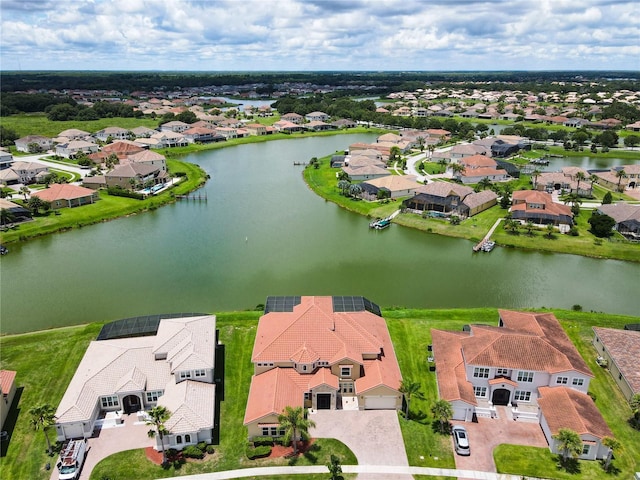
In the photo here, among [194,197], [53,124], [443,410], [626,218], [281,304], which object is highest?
[281,304]

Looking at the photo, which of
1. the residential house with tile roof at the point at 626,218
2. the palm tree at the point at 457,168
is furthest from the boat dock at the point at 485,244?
the palm tree at the point at 457,168

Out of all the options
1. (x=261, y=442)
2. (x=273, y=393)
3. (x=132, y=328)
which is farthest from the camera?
(x=132, y=328)

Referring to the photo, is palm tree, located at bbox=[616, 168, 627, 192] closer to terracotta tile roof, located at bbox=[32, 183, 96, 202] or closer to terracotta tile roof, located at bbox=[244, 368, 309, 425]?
terracotta tile roof, located at bbox=[244, 368, 309, 425]

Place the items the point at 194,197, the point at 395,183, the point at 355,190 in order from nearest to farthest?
the point at 355,190 → the point at 395,183 → the point at 194,197

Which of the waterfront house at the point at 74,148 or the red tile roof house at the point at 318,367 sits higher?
the red tile roof house at the point at 318,367

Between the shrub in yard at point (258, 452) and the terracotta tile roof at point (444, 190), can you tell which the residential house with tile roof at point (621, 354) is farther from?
the terracotta tile roof at point (444, 190)

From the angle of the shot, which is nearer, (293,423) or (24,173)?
(293,423)

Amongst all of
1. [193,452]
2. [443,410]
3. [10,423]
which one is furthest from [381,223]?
[10,423]

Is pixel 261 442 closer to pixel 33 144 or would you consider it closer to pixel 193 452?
pixel 193 452
